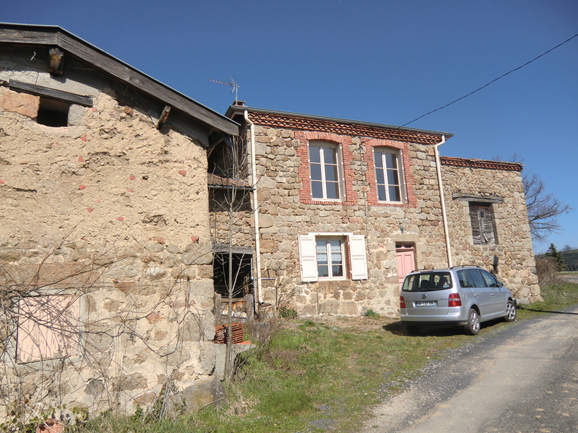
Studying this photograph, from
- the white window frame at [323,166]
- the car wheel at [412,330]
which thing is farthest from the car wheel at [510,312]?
the white window frame at [323,166]

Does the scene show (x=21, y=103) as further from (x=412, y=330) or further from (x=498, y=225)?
(x=498, y=225)

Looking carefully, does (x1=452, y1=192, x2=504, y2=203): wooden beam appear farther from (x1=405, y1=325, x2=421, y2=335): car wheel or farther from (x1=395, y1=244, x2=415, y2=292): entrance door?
(x1=405, y1=325, x2=421, y2=335): car wheel

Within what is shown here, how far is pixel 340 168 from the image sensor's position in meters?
12.3

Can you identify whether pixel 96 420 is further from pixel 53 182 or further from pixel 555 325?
pixel 555 325

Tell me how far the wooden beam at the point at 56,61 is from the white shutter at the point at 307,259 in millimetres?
7553

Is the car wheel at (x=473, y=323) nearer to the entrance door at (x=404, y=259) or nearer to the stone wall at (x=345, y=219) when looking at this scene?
the stone wall at (x=345, y=219)

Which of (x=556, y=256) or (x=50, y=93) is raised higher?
(x=50, y=93)

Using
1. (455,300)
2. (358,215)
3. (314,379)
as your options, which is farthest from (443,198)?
(314,379)

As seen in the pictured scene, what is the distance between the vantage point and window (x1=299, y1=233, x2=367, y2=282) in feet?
38.1

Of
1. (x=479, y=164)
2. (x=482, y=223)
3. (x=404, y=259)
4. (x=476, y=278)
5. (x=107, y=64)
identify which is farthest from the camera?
(x=479, y=164)

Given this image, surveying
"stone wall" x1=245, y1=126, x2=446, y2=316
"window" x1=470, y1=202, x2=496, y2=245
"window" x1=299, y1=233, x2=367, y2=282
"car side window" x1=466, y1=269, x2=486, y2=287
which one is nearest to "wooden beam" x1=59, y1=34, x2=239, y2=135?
"stone wall" x1=245, y1=126, x2=446, y2=316

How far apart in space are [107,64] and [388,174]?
10007 mm

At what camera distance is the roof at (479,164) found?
14.4m

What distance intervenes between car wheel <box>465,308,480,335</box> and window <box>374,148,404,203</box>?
4.92 meters
